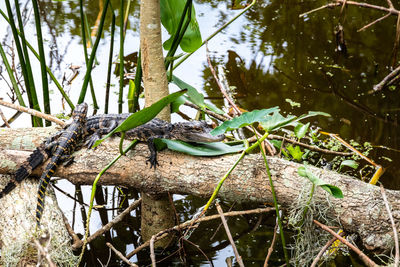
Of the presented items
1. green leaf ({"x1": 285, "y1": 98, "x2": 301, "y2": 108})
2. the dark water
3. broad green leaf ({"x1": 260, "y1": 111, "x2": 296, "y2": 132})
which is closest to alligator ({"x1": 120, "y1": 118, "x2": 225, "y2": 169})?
broad green leaf ({"x1": 260, "y1": 111, "x2": 296, "y2": 132})

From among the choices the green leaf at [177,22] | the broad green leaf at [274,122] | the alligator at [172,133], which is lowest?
the alligator at [172,133]

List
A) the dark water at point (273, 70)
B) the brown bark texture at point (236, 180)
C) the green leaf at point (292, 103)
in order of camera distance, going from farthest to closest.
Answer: the green leaf at point (292, 103), the dark water at point (273, 70), the brown bark texture at point (236, 180)

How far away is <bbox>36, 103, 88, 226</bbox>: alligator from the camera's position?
7.84 ft

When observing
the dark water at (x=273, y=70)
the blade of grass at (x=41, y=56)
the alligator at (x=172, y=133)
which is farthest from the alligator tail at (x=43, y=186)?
the blade of grass at (x=41, y=56)

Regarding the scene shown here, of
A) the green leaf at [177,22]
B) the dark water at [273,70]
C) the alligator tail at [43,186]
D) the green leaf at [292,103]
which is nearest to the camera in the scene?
the alligator tail at [43,186]

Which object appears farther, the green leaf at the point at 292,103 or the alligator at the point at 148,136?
the green leaf at the point at 292,103

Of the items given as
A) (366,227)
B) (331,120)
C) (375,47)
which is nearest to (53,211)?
(366,227)

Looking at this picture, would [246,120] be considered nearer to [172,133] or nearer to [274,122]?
[274,122]

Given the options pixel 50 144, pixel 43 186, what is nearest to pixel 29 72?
pixel 50 144

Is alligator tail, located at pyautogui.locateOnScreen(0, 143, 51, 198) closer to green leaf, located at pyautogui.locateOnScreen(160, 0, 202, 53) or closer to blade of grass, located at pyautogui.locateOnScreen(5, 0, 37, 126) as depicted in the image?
blade of grass, located at pyautogui.locateOnScreen(5, 0, 37, 126)

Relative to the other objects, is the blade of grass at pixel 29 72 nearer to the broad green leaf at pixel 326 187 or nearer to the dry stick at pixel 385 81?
the broad green leaf at pixel 326 187

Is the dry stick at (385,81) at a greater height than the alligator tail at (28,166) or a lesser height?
greater

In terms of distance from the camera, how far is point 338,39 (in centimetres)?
457

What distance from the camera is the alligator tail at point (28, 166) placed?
2.42 m
